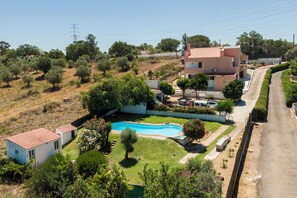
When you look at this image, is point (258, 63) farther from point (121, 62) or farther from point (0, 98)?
point (0, 98)

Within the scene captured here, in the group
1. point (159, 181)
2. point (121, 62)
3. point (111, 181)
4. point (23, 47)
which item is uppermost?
point (23, 47)

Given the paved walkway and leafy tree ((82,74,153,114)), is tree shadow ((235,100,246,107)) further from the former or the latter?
leafy tree ((82,74,153,114))

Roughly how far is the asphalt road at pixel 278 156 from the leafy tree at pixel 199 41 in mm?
61802

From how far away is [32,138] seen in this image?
27812 millimetres

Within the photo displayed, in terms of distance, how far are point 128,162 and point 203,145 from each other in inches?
330

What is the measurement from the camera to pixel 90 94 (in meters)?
39.1

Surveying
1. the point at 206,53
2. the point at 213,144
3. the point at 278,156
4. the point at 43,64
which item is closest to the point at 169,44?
the point at 43,64

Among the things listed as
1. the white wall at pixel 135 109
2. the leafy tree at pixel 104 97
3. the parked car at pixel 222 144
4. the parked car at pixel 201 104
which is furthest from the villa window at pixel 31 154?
the parked car at pixel 201 104

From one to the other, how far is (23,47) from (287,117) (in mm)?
102916

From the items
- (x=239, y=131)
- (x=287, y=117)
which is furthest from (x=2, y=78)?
(x=287, y=117)

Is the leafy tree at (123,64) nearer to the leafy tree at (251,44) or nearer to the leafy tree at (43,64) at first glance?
the leafy tree at (43,64)

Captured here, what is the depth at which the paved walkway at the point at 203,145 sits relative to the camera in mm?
27312

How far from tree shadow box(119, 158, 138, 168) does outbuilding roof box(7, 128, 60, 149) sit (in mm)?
7569

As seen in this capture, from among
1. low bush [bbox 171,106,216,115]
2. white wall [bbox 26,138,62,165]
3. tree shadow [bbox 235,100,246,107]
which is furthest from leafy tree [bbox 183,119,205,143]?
tree shadow [bbox 235,100,246,107]
